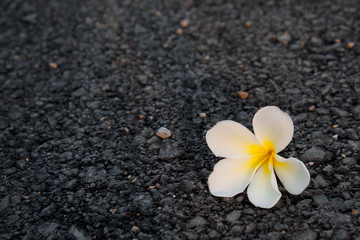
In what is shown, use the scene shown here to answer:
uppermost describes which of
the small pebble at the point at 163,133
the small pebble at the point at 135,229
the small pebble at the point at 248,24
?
the small pebble at the point at 248,24

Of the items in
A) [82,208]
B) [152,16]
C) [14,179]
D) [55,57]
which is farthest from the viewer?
[152,16]

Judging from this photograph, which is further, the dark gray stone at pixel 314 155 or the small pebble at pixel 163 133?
the small pebble at pixel 163 133

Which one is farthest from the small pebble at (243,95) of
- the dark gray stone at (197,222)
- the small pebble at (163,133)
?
the dark gray stone at (197,222)

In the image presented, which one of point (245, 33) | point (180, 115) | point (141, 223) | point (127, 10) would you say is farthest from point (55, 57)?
point (141, 223)

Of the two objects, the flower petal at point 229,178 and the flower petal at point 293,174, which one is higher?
the flower petal at point 293,174

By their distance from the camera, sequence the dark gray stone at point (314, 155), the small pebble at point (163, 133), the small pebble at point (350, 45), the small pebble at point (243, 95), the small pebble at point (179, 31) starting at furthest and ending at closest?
the small pebble at point (179, 31)
the small pebble at point (350, 45)
the small pebble at point (243, 95)
the small pebble at point (163, 133)
the dark gray stone at point (314, 155)

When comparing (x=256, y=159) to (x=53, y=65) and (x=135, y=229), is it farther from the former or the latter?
(x=53, y=65)

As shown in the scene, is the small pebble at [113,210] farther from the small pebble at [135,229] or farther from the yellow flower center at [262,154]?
the yellow flower center at [262,154]

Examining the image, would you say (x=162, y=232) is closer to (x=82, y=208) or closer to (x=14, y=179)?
(x=82, y=208)
